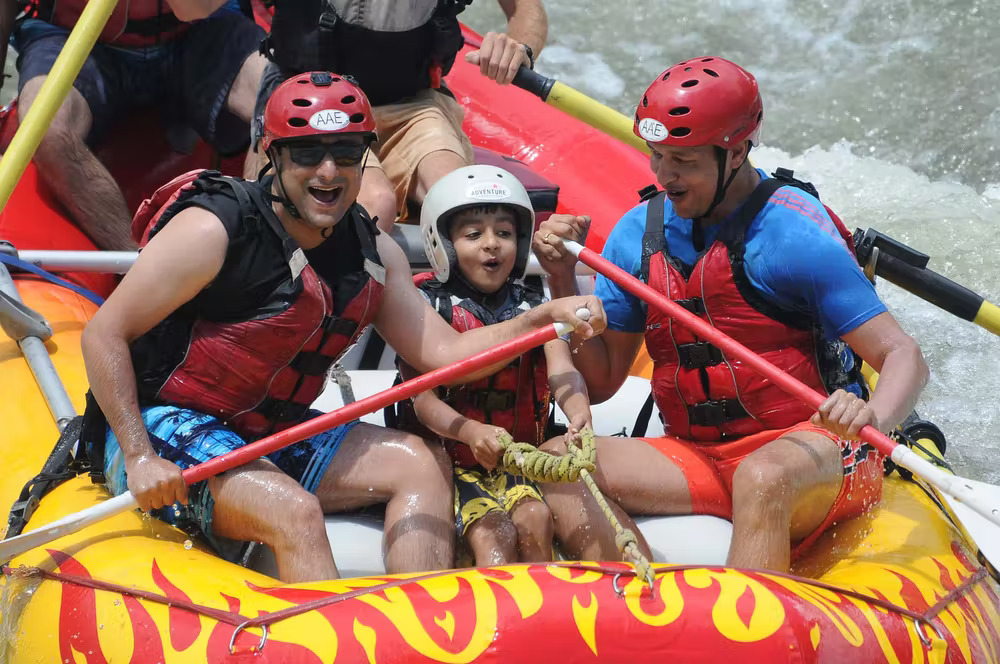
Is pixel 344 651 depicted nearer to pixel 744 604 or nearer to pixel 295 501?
pixel 295 501

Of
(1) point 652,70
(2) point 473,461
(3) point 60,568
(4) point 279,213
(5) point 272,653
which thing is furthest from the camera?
(1) point 652,70

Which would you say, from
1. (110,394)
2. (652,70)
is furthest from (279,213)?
(652,70)

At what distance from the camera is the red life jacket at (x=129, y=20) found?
3818mm

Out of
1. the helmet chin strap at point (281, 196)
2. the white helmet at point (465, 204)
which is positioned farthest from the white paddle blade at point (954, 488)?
the helmet chin strap at point (281, 196)

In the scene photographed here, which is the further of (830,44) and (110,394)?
(830,44)

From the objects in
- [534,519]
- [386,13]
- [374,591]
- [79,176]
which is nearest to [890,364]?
[534,519]

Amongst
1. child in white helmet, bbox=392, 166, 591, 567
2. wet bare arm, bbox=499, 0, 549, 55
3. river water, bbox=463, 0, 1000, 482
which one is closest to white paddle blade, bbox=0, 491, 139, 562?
child in white helmet, bbox=392, 166, 591, 567

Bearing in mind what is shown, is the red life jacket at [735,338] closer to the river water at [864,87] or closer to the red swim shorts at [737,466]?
the red swim shorts at [737,466]

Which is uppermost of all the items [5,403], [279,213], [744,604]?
[279,213]

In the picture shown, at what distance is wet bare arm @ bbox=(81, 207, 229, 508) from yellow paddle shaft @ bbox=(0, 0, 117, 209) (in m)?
0.83

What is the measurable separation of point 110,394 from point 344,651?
2.22 ft

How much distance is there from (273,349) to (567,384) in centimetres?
60

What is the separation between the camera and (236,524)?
8.21 ft

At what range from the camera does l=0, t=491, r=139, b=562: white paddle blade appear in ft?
7.94
